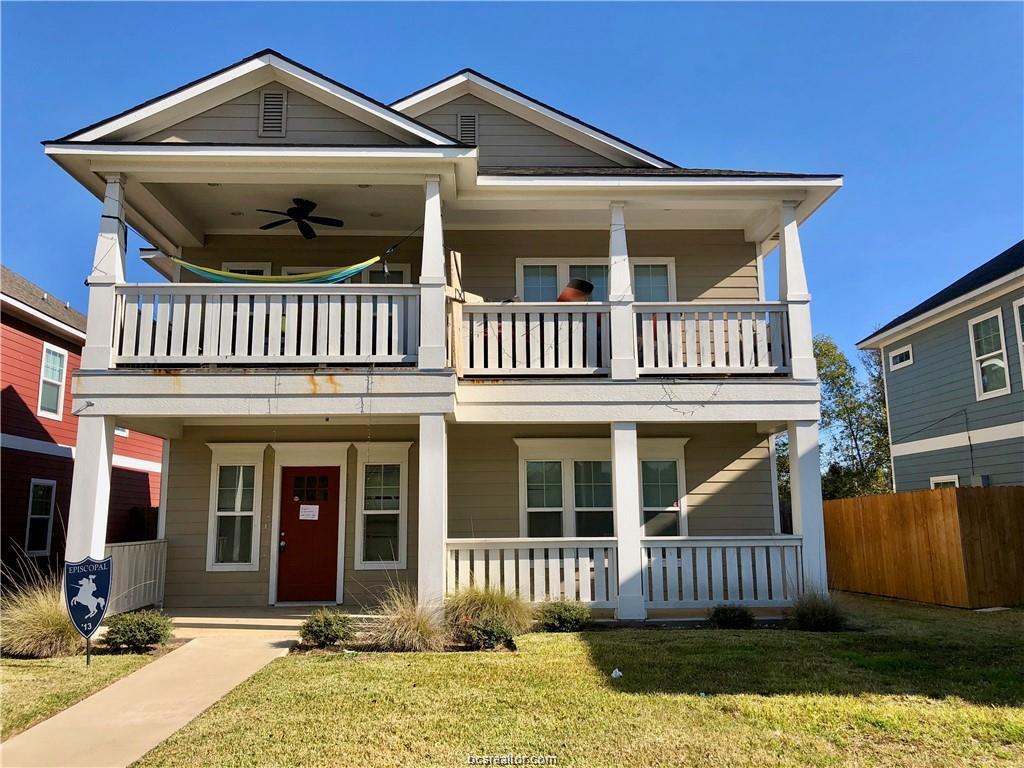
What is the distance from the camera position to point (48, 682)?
682 centimetres

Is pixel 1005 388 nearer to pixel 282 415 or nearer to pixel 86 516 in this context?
pixel 282 415

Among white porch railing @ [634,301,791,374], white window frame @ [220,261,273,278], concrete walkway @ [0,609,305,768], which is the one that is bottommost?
concrete walkway @ [0,609,305,768]

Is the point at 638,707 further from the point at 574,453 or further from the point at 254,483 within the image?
the point at 254,483

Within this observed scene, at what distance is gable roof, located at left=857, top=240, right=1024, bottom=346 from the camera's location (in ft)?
51.8

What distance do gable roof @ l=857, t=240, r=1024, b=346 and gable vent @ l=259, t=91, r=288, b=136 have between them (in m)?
13.7

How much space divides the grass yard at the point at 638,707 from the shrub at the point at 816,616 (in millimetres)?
743

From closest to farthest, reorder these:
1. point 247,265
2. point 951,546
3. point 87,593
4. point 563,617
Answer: point 87,593 → point 563,617 → point 247,265 → point 951,546

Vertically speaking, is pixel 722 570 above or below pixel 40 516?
below

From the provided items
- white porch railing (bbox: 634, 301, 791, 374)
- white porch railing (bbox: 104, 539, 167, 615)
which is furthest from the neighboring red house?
white porch railing (bbox: 634, 301, 791, 374)

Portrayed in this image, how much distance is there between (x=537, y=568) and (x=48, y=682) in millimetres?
5217

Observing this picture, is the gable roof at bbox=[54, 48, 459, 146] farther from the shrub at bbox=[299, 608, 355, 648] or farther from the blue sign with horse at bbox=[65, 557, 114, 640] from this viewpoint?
the shrub at bbox=[299, 608, 355, 648]

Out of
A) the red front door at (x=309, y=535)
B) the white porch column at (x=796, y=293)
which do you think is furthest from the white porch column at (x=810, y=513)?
the red front door at (x=309, y=535)

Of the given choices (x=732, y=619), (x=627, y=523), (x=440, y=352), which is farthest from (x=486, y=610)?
(x=440, y=352)

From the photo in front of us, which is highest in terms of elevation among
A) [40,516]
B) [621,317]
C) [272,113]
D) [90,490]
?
[272,113]
